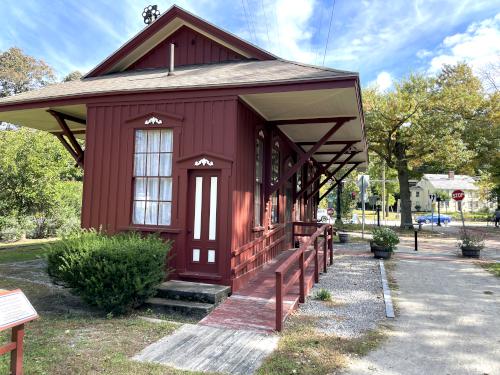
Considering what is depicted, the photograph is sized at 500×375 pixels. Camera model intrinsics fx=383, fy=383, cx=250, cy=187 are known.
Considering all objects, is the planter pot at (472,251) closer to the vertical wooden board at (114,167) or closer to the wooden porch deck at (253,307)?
the wooden porch deck at (253,307)

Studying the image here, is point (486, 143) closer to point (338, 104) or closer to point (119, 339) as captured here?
point (338, 104)

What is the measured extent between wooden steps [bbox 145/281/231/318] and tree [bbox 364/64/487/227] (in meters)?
18.7

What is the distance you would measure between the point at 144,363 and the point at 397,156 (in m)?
23.4

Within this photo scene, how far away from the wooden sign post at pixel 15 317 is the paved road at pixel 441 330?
3040mm

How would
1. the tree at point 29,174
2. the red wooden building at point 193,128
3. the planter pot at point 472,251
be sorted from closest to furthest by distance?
the red wooden building at point 193,128
the planter pot at point 472,251
the tree at point 29,174

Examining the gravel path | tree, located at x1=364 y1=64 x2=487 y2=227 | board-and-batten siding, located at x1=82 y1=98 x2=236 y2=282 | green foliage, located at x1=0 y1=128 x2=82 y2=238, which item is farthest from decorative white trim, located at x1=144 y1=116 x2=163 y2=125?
tree, located at x1=364 y1=64 x2=487 y2=227

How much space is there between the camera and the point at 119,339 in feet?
15.2

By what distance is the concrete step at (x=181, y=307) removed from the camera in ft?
18.4

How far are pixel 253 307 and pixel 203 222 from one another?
1791 mm

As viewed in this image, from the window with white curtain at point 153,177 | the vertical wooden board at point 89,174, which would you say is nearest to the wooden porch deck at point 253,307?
the window with white curtain at point 153,177

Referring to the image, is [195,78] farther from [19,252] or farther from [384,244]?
[19,252]

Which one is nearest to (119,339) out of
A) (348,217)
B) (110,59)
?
(110,59)

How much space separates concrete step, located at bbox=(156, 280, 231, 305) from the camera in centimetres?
595

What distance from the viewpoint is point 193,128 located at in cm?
700
